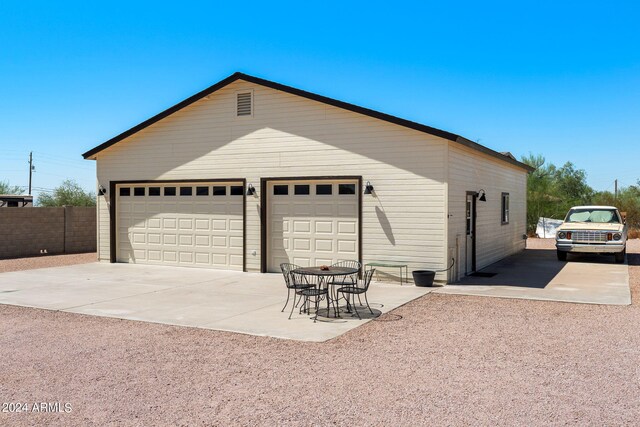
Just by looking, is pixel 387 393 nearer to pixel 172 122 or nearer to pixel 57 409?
pixel 57 409

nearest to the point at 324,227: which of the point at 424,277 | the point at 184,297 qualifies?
the point at 424,277

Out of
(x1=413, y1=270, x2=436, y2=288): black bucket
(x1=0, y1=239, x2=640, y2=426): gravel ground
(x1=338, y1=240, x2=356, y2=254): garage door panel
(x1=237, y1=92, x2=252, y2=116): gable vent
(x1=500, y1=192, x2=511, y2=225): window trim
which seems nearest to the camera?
(x1=0, y1=239, x2=640, y2=426): gravel ground

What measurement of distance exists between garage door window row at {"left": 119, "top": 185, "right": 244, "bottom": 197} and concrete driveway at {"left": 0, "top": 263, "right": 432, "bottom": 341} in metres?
2.10

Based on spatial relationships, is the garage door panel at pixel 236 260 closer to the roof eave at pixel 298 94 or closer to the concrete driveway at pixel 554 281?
the roof eave at pixel 298 94

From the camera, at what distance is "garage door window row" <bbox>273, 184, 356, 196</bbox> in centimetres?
1236

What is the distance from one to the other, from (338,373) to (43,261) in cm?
1432

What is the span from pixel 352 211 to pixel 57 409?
339 inches

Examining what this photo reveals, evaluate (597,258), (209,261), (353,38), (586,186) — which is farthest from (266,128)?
(586,186)

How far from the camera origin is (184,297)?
9906 millimetres

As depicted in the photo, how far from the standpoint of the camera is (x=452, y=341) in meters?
6.62

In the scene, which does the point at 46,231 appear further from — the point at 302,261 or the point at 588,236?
the point at 588,236

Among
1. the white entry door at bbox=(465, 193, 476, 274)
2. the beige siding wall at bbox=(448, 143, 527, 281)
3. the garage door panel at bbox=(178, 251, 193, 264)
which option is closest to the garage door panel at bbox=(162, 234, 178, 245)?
the garage door panel at bbox=(178, 251, 193, 264)

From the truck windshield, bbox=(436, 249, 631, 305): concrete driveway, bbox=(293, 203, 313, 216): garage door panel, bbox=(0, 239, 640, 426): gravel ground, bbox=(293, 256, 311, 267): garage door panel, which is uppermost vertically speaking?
bbox=(293, 203, 313, 216): garage door panel

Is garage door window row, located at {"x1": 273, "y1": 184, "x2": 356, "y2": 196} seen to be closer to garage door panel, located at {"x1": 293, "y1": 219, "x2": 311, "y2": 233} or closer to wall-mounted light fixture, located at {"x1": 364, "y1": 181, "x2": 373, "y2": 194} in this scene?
wall-mounted light fixture, located at {"x1": 364, "y1": 181, "x2": 373, "y2": 194}
